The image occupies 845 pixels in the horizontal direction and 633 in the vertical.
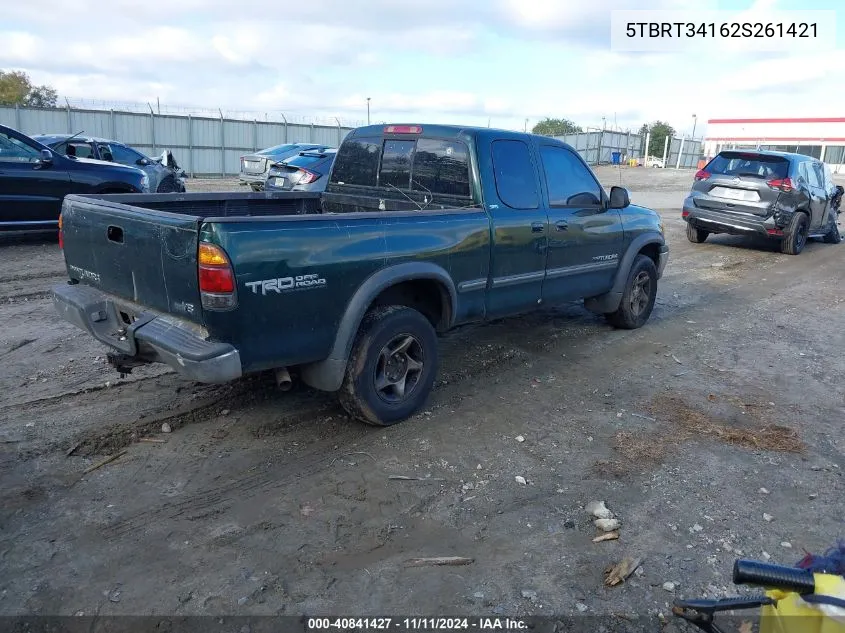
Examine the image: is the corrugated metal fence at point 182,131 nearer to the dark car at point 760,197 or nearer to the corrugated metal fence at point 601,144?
the corrugated metal fence at point 601,144

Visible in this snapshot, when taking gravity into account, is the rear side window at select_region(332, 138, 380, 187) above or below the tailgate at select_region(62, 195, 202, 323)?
above

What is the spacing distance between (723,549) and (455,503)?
136 centimetres

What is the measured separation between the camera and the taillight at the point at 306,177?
1303cm

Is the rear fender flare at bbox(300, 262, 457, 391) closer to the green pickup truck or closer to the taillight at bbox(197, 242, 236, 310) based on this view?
the green pickup truck

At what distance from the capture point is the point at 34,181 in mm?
9602

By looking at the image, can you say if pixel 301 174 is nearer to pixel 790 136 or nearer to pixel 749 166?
pixel 749 166

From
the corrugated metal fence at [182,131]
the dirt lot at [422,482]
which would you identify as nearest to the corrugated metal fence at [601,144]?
the corrugated metal fence at [182,131]

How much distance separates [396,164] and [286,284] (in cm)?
216

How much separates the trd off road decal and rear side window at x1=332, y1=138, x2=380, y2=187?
205cm

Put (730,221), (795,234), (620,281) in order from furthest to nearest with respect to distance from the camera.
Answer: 1. (795,234)
2. (730,221)
3. (620,281)

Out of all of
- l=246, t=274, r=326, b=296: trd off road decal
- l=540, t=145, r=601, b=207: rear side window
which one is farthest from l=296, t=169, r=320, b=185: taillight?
l=246, t=274, r=326, b=296: trd off road decal

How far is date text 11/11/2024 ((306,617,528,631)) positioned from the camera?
2.76 meters

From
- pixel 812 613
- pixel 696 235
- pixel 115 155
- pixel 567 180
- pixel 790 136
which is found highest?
pixel 790 136

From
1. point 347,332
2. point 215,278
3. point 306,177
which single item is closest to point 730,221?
point 306,177
